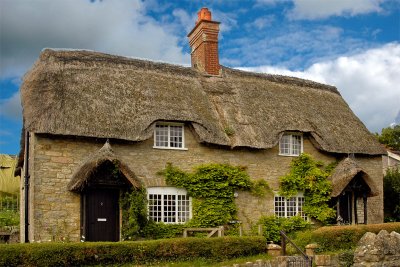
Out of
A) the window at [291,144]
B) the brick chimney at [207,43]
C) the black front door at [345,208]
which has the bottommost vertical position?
the black front door at [345,208]

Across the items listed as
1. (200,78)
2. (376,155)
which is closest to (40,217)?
(200,78)

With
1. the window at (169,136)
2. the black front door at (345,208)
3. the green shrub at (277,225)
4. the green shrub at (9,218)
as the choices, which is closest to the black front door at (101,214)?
the window at (169,136)

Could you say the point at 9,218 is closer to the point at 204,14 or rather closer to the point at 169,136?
the point at 169,136

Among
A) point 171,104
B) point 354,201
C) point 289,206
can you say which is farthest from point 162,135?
point 354,201

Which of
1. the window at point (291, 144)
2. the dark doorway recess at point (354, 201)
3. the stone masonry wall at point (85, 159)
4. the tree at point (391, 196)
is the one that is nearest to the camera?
the stone masonry wall at point (85, 159)

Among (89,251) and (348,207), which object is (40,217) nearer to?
(89,251)

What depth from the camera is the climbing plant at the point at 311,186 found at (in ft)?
83.3

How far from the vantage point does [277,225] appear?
24406mm

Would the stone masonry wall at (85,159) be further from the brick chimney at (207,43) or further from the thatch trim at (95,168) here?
the brick chimney at (207,43)

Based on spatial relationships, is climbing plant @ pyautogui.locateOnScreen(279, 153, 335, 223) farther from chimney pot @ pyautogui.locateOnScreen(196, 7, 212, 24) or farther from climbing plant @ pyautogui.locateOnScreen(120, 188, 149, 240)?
chimney pot @ pyautogui.locateOnScreen(196, 7, 212, 24)

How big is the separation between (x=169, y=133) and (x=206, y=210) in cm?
347

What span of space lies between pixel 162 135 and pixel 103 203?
3.83 metres

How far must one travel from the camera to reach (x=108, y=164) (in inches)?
803

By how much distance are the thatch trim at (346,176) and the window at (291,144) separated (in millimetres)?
1950
